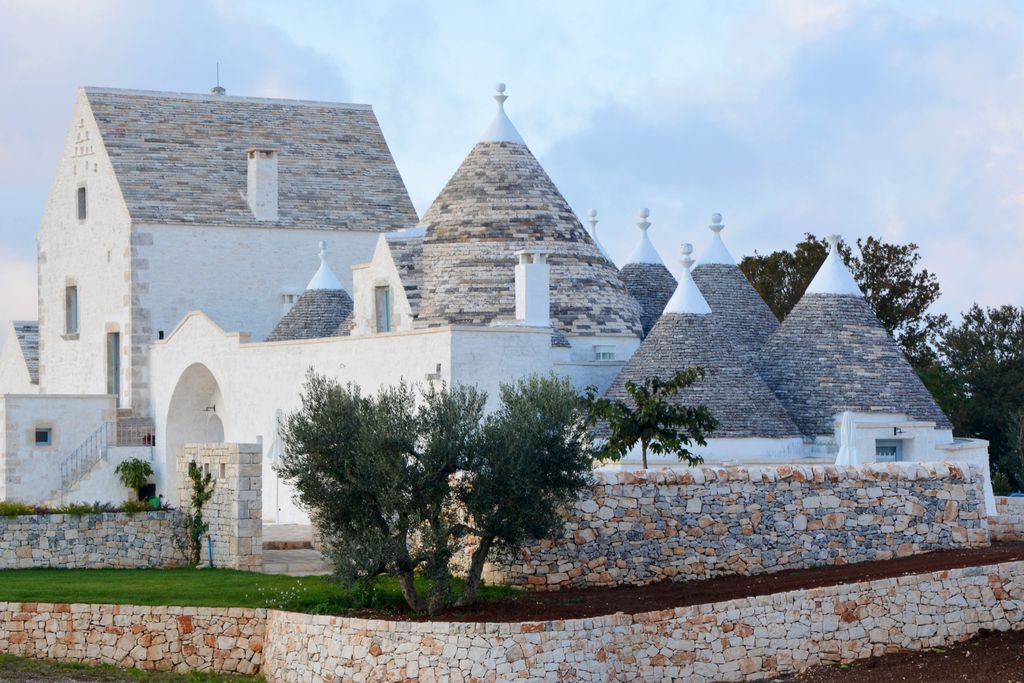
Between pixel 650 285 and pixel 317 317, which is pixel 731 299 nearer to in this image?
pixel 650 285

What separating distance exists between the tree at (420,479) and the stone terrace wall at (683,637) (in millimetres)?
1180

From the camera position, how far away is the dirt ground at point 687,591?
21.7 m

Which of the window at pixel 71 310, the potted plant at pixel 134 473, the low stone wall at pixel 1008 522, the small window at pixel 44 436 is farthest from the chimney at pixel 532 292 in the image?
the window at pixel 71 310

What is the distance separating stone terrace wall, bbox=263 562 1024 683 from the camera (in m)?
20.4

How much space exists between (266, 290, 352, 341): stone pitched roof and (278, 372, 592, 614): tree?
16463 millimetres

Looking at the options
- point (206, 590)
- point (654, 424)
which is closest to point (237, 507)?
point (206, 590)

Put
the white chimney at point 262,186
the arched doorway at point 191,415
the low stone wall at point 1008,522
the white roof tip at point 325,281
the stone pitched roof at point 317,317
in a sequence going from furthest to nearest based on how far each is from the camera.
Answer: the white chimney at point 262,186, the arched doorway at point 191,415, the white roof tip at point 325,281, the stone pitched roof at point 317,317, the low stone wall at point 1008,522

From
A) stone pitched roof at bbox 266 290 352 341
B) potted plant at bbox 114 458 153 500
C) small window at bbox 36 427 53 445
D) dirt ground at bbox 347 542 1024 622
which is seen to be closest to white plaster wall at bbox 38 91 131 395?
potted plant at bbox 114 458 153 500

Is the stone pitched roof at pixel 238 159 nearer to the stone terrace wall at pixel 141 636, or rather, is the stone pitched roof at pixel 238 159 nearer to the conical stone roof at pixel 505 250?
the conical stone roof at pixel 505 250

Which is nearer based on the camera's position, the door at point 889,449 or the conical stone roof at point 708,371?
the conical stone roof at point 708,371

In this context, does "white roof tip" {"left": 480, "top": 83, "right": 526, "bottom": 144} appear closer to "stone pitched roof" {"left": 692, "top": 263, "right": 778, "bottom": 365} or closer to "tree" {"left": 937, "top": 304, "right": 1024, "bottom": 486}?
"stone pitched roof" {"left": 692, "top": 263, "right": 778, "bottom": 365}

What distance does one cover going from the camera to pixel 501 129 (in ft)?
124

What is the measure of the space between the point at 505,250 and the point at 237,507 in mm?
10988

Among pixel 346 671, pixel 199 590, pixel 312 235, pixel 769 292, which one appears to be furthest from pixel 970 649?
pixel 769 292
